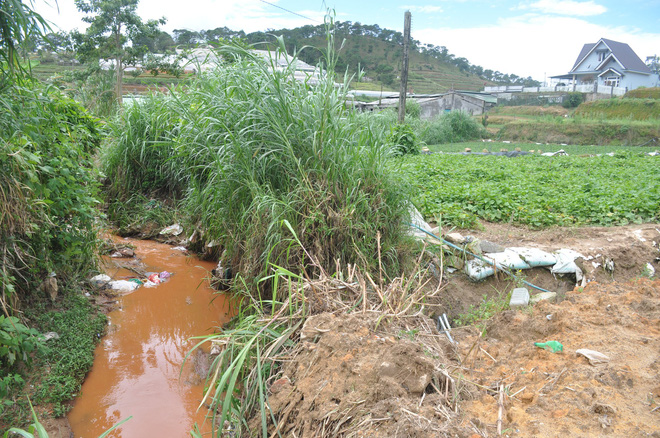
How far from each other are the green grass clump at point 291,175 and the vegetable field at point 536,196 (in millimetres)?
766

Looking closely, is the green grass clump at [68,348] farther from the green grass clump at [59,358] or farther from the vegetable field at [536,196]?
the vegetable field at [536,196]

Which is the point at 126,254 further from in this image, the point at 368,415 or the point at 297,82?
the point at 368,415

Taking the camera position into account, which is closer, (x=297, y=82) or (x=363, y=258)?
(x=363, y=258)

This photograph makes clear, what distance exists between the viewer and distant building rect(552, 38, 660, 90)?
132 feet

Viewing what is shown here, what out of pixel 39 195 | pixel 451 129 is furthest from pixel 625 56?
pixel 39 195

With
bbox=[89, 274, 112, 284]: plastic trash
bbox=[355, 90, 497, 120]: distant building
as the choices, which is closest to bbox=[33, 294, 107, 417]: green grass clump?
bbox=[89, 274, 112, 284]: plastic trash

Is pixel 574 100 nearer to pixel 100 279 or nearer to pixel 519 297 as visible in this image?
pixel 519 297

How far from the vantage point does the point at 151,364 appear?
3.57 m

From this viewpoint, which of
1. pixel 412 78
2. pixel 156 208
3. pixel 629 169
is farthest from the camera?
pixel 412 78

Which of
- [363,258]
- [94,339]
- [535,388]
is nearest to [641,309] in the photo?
[535,388]

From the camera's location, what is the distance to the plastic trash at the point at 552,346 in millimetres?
2877

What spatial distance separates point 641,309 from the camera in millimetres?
3443

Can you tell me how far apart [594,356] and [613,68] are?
157 ft

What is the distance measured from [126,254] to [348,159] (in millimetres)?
3272
